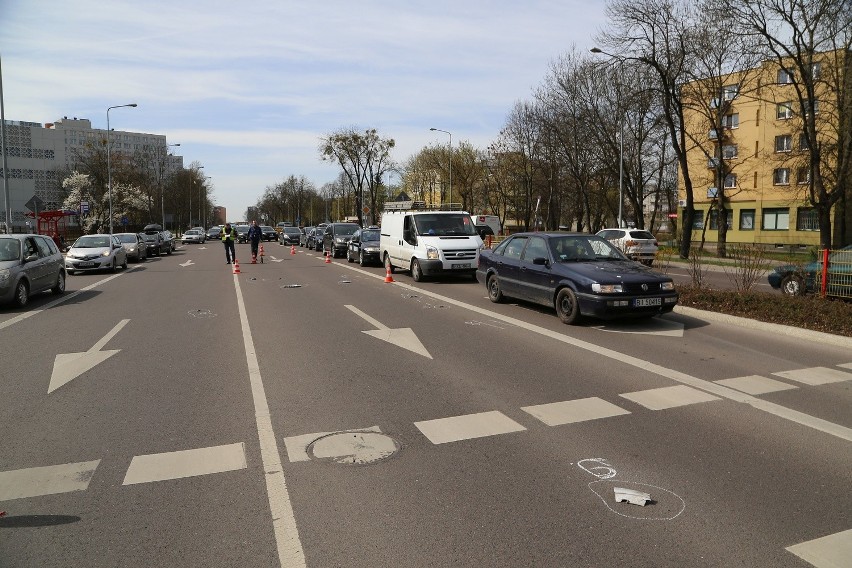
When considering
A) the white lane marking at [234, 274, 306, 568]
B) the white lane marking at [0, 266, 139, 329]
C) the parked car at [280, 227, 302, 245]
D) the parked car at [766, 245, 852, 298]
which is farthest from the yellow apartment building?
the white lane marking at [234, 274, 306, 568]

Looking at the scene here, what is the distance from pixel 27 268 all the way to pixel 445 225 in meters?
10.7

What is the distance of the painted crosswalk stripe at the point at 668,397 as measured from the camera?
5.97 m

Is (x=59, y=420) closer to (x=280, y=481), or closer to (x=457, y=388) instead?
(x=280, y=481)

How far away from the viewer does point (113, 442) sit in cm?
507

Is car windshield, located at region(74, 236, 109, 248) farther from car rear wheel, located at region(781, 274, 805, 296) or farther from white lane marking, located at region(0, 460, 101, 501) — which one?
car rear wheel, located at region(781, 274, 805, 296)

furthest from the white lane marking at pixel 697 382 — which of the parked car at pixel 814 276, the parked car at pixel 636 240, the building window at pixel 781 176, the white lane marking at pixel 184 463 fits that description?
the building window at pixel 781 176

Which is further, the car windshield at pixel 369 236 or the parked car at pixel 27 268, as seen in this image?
the car windshield at pixel 369 236

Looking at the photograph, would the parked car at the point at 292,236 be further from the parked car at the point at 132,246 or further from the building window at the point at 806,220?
the building window at the point at 806,220

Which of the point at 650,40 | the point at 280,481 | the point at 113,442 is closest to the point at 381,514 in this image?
the point at 280,481

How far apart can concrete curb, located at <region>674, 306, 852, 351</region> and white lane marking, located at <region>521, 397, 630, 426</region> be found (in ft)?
16.1

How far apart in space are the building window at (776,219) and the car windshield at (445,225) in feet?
121

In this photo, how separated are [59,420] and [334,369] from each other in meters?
2.87

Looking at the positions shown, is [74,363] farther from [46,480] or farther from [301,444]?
[301,444]

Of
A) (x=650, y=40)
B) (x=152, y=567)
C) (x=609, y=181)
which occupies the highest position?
(x=650, y=40)
